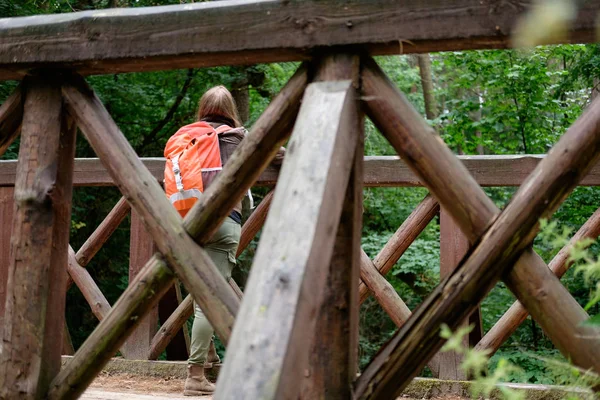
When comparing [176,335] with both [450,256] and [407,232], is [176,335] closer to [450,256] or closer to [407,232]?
[407,232]

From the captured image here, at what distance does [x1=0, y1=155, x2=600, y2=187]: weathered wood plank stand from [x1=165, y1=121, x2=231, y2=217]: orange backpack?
140cm

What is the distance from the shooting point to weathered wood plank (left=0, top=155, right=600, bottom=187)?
4.88 meters

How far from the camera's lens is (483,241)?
220cm

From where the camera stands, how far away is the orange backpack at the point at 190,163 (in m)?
3.56

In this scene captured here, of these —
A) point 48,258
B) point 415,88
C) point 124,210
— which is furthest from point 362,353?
point 48,258

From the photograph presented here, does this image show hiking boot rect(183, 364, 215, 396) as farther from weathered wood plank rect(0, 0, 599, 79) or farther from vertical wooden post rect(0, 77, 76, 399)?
weathered wood plank rect(0, 0, 599, 79)

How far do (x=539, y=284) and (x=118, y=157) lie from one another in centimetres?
154

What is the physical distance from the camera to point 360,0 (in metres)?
2.36

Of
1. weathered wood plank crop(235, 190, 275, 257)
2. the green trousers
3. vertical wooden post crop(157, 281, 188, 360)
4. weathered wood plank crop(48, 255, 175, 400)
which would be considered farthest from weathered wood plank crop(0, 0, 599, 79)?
vertical wooden post crop(157, 281, 188, 360)

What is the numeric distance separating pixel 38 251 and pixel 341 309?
3.90 ft

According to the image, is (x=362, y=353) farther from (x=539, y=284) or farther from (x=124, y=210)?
(x=539, y=284)

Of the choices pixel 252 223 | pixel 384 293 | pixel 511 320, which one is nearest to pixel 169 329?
pixel 252 223

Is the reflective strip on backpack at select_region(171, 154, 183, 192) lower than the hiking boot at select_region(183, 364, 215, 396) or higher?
higher

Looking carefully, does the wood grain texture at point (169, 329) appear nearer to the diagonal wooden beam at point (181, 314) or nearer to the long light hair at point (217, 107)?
the diagonal wooden beam at point (181, 314)
